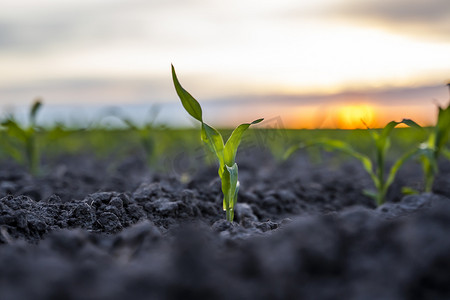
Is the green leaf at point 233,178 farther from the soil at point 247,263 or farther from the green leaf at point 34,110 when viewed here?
the green leaf at point 34,110

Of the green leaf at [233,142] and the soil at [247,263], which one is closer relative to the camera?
the soil at [247,263]

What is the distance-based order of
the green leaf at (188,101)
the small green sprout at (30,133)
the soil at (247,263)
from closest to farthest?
the soil at (247,263), the green leaf at (188,101), the small green sprout at (30,133)

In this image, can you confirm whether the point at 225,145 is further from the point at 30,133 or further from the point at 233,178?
the point at 30,133

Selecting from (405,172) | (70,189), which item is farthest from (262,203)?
(405,172)

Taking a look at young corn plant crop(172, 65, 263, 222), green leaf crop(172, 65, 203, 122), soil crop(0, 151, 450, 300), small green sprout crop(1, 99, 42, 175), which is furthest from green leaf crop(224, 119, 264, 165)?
small green sprout crop(1, 99, 42, 175)

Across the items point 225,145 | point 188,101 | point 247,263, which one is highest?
point 188,101

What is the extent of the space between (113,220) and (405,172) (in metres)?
4.15

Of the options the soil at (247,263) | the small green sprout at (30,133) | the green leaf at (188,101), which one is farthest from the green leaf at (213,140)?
the small green sprout at (30,133)

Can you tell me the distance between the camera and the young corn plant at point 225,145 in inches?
85.0

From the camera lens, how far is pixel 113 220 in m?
2.17

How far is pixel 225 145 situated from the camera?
2248mm

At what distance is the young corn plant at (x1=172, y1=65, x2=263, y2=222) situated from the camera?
216 centimetres

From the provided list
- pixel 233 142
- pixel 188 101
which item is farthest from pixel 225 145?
pixel 188 101

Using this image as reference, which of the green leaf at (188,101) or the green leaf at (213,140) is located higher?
the green leaf at (188,101)
